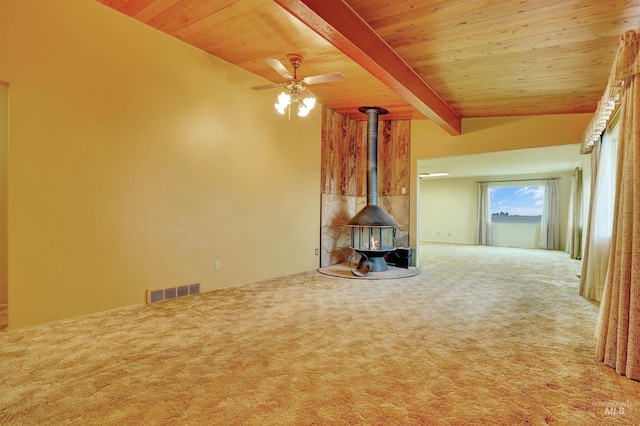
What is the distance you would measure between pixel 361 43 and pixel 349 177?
367 centimetres

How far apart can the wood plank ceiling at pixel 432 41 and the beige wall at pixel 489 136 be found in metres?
0.28

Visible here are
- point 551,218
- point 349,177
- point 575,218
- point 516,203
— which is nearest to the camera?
point 349,177

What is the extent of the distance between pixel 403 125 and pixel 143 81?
4.39 meters

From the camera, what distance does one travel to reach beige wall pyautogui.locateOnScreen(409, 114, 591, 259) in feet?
15.9

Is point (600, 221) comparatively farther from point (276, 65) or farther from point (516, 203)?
point (516, 203)

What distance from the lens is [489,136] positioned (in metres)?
5.36

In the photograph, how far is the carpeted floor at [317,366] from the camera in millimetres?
1638

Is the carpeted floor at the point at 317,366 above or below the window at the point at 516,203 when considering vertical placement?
below

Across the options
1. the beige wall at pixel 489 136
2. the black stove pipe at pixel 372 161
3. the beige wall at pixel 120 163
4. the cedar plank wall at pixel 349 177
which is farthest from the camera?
the cedar plank wall at pixel 349 177

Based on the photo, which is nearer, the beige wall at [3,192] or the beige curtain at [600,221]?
the beige wall at [3,192]

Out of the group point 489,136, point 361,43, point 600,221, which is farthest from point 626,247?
point 489,136

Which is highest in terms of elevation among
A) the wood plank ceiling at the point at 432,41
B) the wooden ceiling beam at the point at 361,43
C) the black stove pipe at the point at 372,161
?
the wood plank ceiling at the point at 432,41

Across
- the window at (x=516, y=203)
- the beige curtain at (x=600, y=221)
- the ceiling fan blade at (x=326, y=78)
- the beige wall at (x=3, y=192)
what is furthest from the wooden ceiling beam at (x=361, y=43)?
the window at (x=516, y=203)

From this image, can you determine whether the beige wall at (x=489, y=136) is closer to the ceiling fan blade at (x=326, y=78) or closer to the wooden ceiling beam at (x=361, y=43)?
the wooden ceiling beam at (x=361, y=43)
